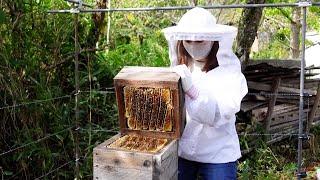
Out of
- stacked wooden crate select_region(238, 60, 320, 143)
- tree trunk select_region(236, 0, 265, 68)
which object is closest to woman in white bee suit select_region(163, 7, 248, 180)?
tree trunk select_region(236, 0, 265, 68)

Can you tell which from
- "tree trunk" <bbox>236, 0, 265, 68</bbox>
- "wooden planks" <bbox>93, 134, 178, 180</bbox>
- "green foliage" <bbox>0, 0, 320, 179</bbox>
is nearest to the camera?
"wooden planks" <bbox>93, 134, 178, 180</bbox>

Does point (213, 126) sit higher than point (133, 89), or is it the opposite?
point (133, 89)

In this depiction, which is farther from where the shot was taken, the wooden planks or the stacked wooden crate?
the stacked wooden crate

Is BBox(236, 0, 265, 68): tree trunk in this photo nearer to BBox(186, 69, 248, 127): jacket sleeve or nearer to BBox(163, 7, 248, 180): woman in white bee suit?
BBox(163, 7, 248, 180): woman in white bee suit

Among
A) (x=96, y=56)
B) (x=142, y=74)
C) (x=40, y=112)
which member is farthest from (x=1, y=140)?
(x=142, y=74)

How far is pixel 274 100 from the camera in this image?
617 centimetres

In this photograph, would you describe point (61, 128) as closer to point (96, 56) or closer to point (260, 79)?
point (96, 56)

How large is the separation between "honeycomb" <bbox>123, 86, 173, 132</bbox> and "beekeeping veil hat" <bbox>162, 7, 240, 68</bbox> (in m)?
0.29

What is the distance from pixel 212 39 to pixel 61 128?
5.51ft

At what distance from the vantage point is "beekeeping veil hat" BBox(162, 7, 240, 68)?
213 cm

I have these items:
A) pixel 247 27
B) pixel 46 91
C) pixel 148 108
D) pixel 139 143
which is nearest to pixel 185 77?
pixel 148 108

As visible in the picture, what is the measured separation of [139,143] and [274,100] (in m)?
4.30

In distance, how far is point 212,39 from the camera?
7.06ft

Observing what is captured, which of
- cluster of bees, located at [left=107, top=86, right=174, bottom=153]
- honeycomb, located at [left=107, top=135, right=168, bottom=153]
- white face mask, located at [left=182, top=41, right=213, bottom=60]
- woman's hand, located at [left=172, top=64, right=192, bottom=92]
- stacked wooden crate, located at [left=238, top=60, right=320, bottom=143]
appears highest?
white face mask, located at [left=182, top=41, right=213, bottom=60]
